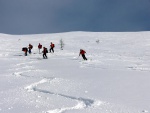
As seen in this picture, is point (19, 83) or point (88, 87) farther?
point (19, 83)

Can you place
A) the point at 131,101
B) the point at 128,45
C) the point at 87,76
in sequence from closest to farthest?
1. the point at 131,101
2. the point at 87,76
3. the point at 128,45

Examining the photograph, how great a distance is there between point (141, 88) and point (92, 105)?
2.75 metres

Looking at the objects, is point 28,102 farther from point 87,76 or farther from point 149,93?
point 87,76

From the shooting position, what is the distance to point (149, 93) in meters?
9.22

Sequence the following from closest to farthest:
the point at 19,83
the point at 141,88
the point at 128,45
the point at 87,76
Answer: the point at 141,88 → the point at 19,83 → the point at 87,76 → the point at 128,45

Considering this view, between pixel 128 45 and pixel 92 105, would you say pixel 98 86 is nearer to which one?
pixel 92 105

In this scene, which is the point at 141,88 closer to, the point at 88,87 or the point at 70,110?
the point at 88,87

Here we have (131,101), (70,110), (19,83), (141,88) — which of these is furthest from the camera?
(19,83)

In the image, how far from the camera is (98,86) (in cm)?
1059

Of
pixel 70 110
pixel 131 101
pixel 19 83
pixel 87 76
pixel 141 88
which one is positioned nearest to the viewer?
pixel 70 110

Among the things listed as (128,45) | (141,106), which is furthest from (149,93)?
(128,45)

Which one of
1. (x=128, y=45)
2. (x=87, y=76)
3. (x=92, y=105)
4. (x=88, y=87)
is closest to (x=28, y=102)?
(x=92, y=105)

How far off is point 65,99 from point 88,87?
184 centimetres

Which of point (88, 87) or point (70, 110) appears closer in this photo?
point (70, 110)
